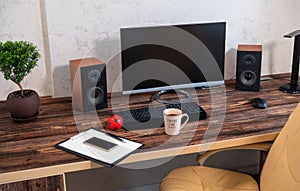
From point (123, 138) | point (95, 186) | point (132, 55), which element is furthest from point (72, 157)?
point (95, 186)

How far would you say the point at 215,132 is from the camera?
167cm

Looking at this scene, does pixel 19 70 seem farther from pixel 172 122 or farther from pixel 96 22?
pixel 172 122

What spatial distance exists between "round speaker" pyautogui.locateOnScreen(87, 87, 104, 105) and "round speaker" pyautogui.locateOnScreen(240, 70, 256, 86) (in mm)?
→ 833

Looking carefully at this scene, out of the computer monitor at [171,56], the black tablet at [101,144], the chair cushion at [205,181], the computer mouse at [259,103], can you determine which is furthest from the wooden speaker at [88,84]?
the computer mouse at [259,103]

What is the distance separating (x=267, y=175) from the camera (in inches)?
63.9

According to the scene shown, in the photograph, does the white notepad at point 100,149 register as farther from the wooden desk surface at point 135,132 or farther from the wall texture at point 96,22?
the wall texture at point 96,22

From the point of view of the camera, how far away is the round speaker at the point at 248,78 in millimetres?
2174

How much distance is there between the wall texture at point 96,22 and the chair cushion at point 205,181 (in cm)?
69

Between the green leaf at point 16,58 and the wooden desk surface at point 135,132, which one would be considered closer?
the wooden desk surface at point 135,132

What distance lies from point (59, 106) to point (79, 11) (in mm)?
524

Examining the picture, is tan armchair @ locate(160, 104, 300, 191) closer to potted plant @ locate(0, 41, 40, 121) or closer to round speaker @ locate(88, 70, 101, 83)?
round speaker @ locate(88, 70, 101, 83)

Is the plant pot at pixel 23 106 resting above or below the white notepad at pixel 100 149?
above

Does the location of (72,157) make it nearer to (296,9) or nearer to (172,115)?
(172,115)

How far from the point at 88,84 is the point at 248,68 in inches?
36.8
